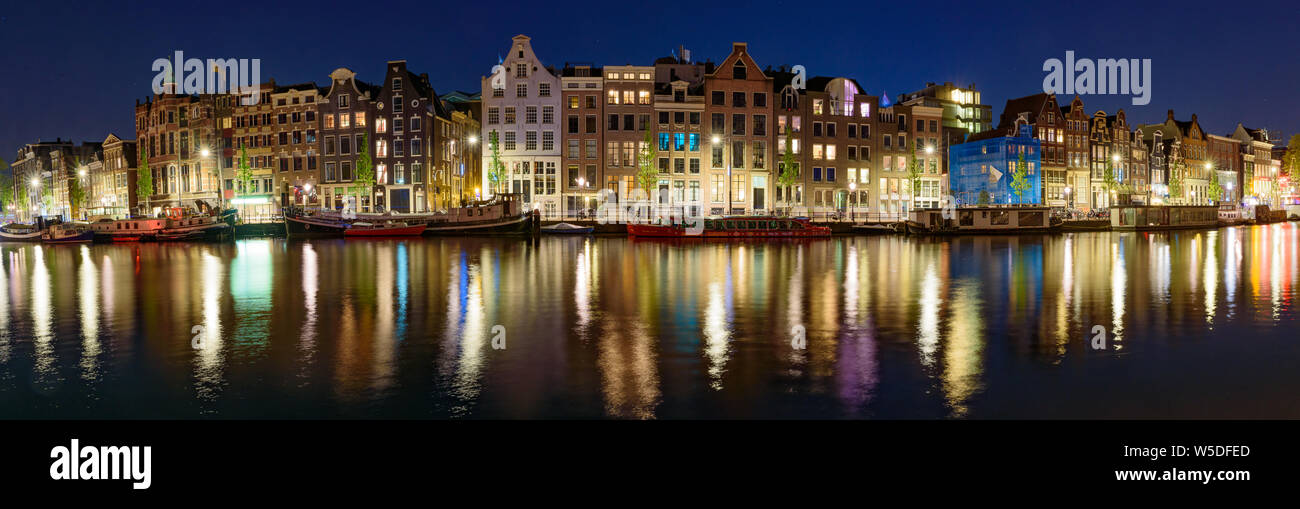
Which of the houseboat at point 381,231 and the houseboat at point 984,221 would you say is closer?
the houseboat at point 381,231

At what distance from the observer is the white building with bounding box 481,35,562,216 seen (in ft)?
255

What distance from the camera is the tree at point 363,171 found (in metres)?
77.8

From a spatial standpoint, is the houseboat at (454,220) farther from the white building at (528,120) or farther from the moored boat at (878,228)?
the moored boat at (878,228)

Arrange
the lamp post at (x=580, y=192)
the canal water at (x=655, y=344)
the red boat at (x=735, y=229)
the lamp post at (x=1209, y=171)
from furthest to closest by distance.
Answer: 1. the lamp post at (x=1209, y=171)
2. the lamp post at (x=580, y=192)
3. the red boat at (x=735, y=229)
4. the canal water at (x=655, y=344)

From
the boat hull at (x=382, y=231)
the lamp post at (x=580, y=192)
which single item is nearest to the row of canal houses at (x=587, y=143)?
the lamp post at (x=580, y=192)

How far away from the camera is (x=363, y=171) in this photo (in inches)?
3063

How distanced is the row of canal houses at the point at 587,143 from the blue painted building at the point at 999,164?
235 millimetres

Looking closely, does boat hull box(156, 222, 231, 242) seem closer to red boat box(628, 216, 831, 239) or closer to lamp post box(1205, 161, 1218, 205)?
red boat box(628, 216, 831, 239)

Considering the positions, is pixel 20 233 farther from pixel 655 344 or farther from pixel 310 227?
pixel 655 344

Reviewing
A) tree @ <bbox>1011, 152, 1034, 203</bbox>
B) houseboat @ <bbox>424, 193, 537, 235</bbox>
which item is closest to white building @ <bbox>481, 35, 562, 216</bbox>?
houseboat @ <bbox>424, 193, 537, 235</bbox>

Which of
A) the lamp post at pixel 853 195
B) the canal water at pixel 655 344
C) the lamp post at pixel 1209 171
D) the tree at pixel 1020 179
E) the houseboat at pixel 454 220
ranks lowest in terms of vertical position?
the canal water at pixel 655 344

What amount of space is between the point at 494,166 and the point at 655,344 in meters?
64.9
